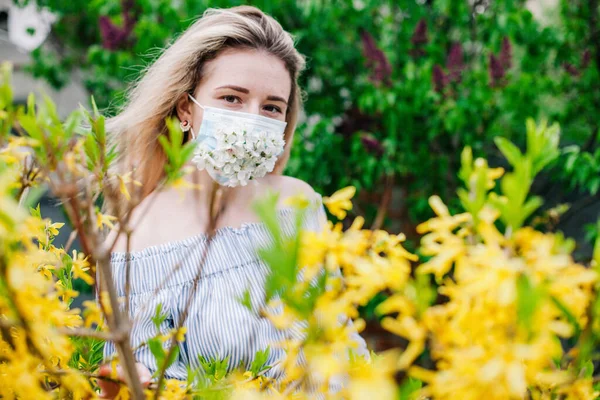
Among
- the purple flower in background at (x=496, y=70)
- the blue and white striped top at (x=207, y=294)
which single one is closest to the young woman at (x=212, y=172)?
the blue and white striped top at (x=207, y=294)

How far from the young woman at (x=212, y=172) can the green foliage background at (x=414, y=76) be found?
921 mm

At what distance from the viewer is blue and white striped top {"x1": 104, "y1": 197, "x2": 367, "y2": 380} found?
1599 mm

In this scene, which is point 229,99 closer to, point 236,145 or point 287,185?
point 236,145

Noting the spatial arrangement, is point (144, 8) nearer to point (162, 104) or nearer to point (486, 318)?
point (162, 104)

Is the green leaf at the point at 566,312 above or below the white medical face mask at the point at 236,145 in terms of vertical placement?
above

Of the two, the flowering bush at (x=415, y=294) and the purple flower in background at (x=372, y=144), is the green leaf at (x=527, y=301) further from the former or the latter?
the purple flower in background at (x=372, y=144)

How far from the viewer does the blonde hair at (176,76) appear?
6.37 feet

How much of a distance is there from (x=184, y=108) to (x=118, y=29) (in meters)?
1.53

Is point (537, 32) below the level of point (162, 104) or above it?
above

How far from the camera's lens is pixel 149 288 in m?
1.72

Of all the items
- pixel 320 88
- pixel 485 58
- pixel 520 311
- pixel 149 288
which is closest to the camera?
pixel 520 311

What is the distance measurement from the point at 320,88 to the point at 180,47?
1.42m

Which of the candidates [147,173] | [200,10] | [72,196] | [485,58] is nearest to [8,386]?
[72,196]

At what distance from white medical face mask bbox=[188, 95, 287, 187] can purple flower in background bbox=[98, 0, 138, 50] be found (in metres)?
1.69
